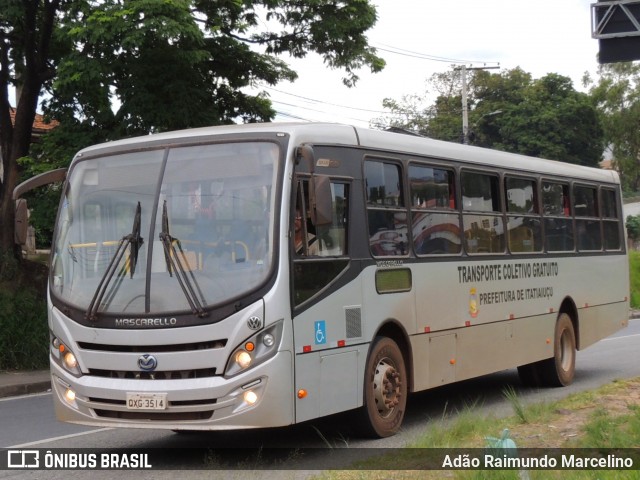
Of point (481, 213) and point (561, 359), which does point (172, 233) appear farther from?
point (561, 359)

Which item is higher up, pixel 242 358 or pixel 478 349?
pixel 242 358

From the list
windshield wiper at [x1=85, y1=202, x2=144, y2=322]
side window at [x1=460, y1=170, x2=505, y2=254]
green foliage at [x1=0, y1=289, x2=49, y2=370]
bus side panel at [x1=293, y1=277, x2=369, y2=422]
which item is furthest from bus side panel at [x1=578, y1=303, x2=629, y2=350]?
green foliage at [x1=0, y1=289, x2=49, y2=370]

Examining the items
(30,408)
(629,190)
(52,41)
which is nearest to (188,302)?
(30,408)

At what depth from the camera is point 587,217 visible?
15.7 meters

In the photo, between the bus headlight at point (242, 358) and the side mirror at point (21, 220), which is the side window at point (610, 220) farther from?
the side mirror at point (21, 220)

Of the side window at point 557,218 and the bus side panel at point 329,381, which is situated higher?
the side window at point 557,218

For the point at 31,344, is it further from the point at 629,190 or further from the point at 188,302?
the point at 629,190

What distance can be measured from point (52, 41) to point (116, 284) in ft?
41.4

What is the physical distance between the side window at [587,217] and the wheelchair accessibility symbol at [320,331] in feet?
24.6

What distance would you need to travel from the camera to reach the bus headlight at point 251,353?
809 cm

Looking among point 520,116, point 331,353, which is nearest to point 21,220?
point 331,353

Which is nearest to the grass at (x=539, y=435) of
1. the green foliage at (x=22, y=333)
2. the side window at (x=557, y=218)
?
the side window at (x=557, y=218)

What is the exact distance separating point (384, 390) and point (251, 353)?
6.95 ft

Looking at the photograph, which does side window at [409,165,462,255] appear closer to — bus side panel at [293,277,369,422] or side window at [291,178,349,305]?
side window at [291,178,349,305]
